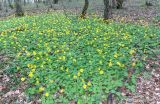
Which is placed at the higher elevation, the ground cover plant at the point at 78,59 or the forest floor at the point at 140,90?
the ground cover plant at the point at 78,59

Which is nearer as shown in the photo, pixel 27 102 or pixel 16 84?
pixel 27 102

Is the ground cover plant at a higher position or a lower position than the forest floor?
higher

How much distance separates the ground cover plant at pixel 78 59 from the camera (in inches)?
305

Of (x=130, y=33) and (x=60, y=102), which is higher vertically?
(x=130, y=33)

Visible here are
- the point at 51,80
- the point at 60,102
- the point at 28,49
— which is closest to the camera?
the point at 60,102

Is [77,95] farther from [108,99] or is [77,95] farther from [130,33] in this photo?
[130,33]

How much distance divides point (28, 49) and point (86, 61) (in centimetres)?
277

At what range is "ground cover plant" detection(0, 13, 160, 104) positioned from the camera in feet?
25.5

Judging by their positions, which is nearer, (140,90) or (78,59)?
(140,90)

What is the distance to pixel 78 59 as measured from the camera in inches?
361

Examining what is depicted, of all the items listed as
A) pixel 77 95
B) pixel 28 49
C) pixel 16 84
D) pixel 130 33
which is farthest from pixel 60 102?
pixel 130 33

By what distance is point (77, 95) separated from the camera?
7.55 m

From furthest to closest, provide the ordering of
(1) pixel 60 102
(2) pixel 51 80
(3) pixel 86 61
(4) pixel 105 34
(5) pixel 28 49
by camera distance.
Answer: (4) pixel 105 34 → (5) pixel 28 49 → (3) pixel 86 61 → (2) pixel 51 80 → (1) pixel 60 102

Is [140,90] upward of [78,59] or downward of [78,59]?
downward
